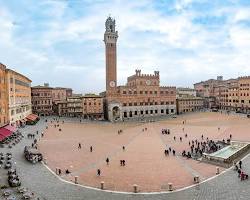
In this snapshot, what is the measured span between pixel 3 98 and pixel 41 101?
47.3 m

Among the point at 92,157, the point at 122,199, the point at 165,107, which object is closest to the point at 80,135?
the point at 92,157

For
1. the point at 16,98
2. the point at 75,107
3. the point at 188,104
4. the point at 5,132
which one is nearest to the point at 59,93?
the point at 75,107

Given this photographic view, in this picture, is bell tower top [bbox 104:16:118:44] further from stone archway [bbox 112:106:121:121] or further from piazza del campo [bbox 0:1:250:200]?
piazza del campo [bbox 0:1:250:200]

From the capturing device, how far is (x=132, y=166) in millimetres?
32562

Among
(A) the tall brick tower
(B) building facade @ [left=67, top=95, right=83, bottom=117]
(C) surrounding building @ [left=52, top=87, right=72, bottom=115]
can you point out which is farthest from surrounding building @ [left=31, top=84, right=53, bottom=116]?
(A) the tall brick tower

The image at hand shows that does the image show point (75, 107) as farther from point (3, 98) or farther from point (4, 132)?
point (4, 132)

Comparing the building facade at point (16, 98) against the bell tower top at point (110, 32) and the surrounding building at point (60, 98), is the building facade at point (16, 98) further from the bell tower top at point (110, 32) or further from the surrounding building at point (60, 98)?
the bell tower top at point (110, 32)

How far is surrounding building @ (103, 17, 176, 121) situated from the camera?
92812 mm

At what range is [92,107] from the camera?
92062 millimetres

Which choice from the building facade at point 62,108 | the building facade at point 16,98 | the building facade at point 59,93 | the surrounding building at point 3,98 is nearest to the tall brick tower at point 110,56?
the building facade at point 62,108

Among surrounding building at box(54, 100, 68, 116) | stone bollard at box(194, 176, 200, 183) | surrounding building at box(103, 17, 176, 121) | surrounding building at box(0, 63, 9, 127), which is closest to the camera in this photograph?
stone bollard at box(194, 176, 200, 183)

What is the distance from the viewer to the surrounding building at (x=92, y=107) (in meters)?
91.4

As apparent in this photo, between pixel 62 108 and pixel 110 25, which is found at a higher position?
pixel 110 25

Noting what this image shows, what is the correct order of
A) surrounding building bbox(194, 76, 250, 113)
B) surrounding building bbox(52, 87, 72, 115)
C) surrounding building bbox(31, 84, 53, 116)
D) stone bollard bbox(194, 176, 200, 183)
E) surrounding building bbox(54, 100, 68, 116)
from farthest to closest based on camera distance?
1. surrounding building bbox(194, 76, 250, 113)
2. surrounding building bbox(52, 87, 72, 115)
3. surrounding building bbox(54, 100, 68, 116)
4. surrounding building bbox(31, 84, 53, 116)
5. stone bollard bbox(194, 176, 200, 183)
